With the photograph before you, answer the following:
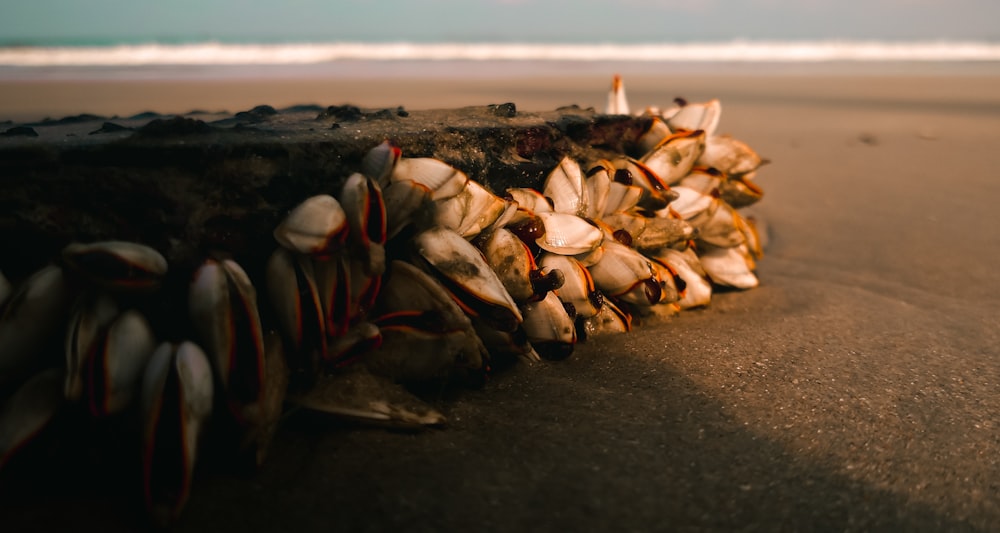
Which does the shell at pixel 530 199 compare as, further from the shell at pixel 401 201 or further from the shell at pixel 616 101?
the shell at pixel 616 101

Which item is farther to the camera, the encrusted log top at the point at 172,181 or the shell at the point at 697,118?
the shell at the point at 697,118

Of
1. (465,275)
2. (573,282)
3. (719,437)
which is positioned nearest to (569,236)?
(573,282)

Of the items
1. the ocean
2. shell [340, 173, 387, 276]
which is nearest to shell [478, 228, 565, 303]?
shell [340, 173, 387, 276]

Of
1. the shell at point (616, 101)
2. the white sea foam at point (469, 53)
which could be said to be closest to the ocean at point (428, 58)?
the white sea foam at point (469, 53)

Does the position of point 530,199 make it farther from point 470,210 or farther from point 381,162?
point 381,162

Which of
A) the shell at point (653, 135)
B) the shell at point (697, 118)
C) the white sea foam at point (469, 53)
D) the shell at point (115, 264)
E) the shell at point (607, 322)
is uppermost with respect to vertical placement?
the white sea foam at point (469, 53)

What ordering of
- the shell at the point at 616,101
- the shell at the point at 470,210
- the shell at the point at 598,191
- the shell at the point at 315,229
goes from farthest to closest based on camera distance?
the shell at the point at 616,101, the shell at the point at 598,191, the shell at the point at 470,210, the shell at the point at 315,229
